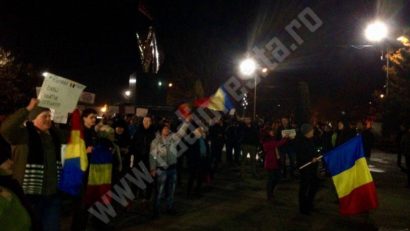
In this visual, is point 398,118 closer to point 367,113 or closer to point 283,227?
point 367,113

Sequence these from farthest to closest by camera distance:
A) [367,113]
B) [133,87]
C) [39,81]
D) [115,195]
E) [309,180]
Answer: [367,113]
[39,81]
[133,87]
[309,180]
[115,195]

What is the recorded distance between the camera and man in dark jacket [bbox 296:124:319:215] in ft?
31.0

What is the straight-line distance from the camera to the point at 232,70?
1480 inches

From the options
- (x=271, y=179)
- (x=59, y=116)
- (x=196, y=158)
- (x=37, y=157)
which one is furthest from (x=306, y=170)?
(x=37, y=157)

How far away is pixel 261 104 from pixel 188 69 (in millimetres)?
9980

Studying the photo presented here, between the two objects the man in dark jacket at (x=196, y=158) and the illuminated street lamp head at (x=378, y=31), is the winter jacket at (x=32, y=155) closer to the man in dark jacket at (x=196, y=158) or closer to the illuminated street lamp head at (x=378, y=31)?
the man in dark jacket at (x=196, y=158)

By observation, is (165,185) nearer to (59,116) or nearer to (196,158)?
(196,158)

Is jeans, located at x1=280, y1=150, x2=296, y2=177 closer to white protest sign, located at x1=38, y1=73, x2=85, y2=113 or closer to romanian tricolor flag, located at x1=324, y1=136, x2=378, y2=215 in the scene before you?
romanian tricolor flag, located at x1=324, y1=136, x2=378, y2=215

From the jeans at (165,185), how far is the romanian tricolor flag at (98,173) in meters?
1.44

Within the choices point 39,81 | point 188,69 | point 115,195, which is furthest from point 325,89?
point 115,195

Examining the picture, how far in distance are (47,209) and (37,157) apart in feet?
2.04

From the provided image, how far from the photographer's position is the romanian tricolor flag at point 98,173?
7082mm

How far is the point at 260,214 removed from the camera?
9289 millimetres

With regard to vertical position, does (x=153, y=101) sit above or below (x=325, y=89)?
below
